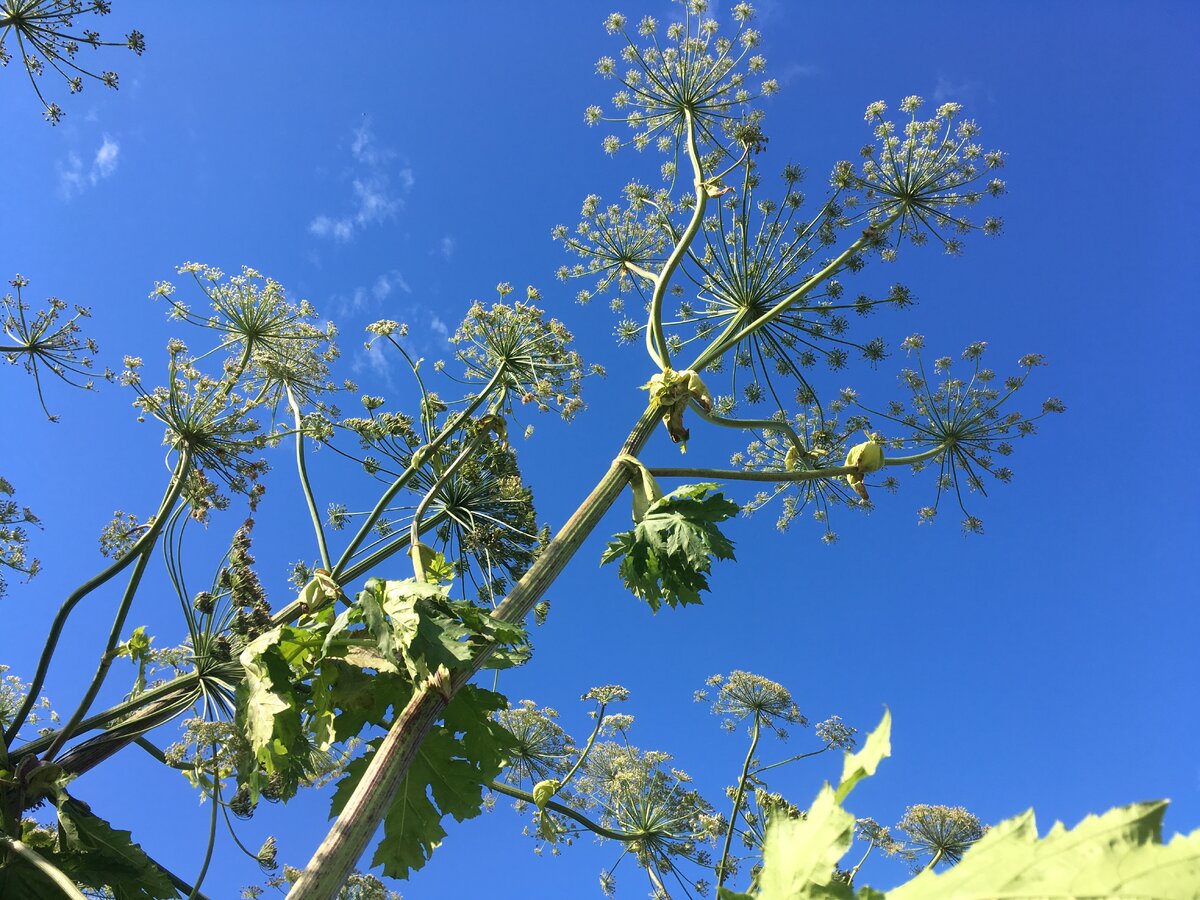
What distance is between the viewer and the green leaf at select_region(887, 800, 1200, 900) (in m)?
0.81

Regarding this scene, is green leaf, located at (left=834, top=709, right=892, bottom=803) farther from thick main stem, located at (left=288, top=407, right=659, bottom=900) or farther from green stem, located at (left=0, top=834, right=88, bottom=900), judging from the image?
green stem, located at (left=0, top=834, right=88, bottom=900)

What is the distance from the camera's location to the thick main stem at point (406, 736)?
297 centimetres

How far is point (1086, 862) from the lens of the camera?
0.88 m

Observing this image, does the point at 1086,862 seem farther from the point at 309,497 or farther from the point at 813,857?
the point at 309,497

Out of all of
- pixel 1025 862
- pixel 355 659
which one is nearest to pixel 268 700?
pixel 355 659

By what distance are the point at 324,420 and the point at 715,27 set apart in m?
7.70

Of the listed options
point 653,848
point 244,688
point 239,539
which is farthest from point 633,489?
point 653,848

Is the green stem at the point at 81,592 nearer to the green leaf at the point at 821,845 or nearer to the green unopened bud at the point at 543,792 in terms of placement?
the green unopened bud at the point at 543,792

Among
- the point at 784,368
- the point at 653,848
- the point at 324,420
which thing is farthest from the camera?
the point at 653,848

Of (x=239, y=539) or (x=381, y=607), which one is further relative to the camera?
(x=239, y=539)

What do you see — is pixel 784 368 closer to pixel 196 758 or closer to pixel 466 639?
pixel 466 639

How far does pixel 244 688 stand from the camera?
150 inches

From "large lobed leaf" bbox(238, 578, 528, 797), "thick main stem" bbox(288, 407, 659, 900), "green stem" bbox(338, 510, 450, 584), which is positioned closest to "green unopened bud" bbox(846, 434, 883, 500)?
"thick main stem" bbox(288, 407, 659, 900)

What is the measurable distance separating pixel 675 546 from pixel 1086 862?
3883 millimetres
